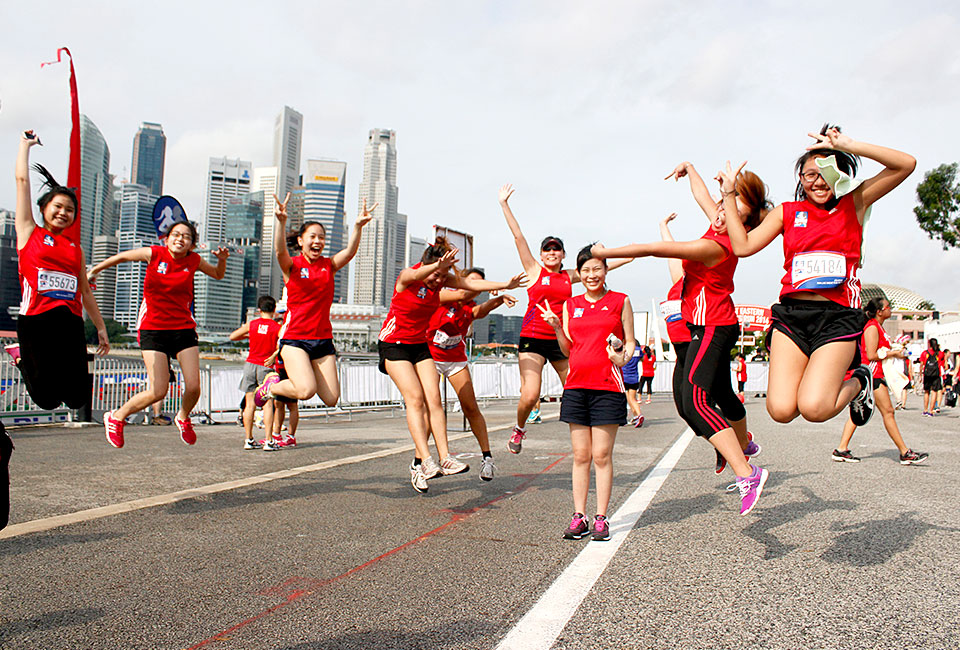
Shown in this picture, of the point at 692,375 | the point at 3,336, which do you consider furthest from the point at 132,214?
the point at 692,375

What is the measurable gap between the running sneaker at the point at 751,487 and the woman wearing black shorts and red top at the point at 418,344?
2424 millimetres

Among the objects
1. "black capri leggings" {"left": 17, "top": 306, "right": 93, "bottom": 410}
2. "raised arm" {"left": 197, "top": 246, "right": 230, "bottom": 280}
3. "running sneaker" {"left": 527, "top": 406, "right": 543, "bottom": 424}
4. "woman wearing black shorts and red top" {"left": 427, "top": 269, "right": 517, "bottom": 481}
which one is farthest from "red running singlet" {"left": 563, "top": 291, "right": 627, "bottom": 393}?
"running sneaker" {"left": 527, "top": 406, "right": 543, "bottom": 424}

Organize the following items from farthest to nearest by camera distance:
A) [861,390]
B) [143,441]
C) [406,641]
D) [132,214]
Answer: [132,214] < [143,441] < [861,390] < [406,641]

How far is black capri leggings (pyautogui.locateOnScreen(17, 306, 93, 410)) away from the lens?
5102mm

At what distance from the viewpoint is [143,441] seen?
9.48 metres

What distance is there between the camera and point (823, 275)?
4199 mm

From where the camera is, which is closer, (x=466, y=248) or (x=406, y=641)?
(x=406, y=641)

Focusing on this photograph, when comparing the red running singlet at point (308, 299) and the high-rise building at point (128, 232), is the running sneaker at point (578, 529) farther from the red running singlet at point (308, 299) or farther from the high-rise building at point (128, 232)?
the high-rise building at point (128, 232)

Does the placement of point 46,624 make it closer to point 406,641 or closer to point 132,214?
point 406,641

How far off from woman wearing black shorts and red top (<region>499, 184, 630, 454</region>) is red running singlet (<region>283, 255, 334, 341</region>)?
1.91 meters

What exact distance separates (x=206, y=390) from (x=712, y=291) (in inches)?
477

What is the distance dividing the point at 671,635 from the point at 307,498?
144 inches

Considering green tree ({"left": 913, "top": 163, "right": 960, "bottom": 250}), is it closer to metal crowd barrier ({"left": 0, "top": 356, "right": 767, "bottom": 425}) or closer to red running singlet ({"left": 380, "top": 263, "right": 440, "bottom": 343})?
metal crowd barrier ({"left": 0, "top": 356, "right": 767, "bottom": 425})

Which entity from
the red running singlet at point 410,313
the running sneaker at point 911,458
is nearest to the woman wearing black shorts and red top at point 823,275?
the red running singlet at point 410,313
